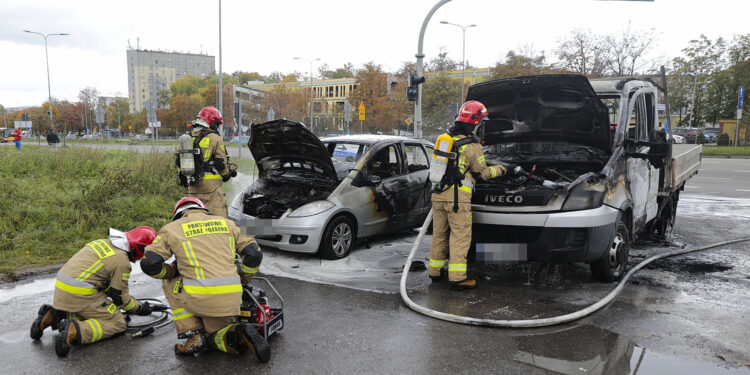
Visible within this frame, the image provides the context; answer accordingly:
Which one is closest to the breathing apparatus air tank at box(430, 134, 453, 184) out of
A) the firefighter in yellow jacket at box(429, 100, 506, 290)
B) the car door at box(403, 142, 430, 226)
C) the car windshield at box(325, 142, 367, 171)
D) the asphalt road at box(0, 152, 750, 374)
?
the firefighter in yellow jacket at box(429, 100, 506, 290)

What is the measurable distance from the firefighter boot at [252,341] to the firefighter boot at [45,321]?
1.52 metres

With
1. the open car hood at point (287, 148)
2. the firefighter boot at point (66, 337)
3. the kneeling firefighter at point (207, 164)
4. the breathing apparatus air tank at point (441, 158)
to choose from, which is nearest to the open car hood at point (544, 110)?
the breathing apparatus air tank at point (441, 158)

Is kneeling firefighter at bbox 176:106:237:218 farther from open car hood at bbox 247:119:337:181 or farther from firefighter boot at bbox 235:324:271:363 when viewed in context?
firefighter boot at bbox 235:324:271:363

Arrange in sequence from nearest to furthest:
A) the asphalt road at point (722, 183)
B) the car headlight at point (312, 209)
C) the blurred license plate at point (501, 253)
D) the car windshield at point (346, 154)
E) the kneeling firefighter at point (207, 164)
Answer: the blurred license plate at point (501, 253) < the car headlight at point (312, 209) < the kneeling firefighter at point (207, 164) < the car windshield at point (346, 154) < the asphalt road at point (722, 183)

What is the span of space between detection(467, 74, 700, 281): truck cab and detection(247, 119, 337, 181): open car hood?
2.13 m

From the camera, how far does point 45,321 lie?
3.71 meters

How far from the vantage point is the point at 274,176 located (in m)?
7.00

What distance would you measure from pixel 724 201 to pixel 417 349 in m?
10.9

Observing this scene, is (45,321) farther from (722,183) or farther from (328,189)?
(722,183)

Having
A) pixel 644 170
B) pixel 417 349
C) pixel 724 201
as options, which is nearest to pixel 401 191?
pixel 644 170

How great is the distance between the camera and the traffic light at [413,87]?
12.8 m

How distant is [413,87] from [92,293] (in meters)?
10.6

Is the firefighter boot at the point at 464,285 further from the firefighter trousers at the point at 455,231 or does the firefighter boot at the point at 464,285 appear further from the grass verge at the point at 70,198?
the grass verge at the point at 70,198

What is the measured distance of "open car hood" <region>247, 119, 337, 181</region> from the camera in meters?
6.32
